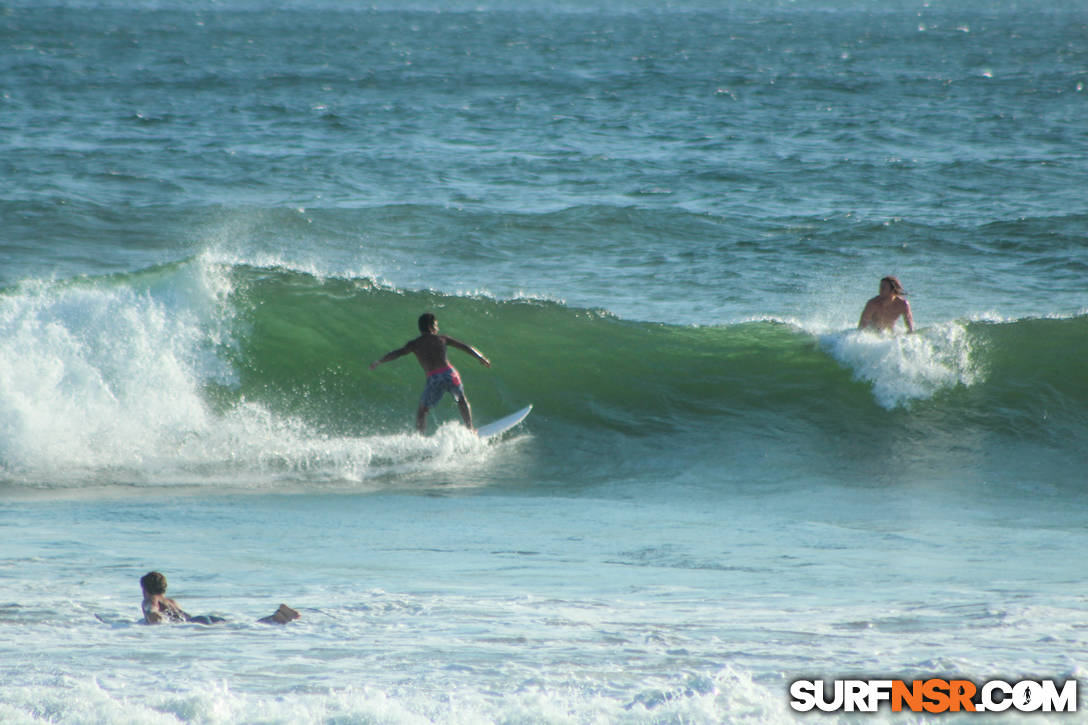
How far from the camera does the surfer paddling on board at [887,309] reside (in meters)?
12.0

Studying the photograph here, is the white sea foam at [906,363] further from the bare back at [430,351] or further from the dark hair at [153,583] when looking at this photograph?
the dark hair at [153,583]

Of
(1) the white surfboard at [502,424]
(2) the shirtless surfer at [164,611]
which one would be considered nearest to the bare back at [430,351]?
(1) the white surfboard at [502,424]

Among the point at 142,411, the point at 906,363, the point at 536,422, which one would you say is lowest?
the point at 536,422

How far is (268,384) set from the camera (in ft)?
39.4

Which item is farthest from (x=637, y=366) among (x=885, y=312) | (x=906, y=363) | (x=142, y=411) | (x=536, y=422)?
(x=142, y=411)

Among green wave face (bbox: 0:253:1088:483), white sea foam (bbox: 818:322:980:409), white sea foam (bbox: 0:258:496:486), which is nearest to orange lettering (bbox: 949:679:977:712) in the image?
green wave face (bbox: 0:253:1088:483)

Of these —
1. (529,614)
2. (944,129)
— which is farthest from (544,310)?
(944,129)

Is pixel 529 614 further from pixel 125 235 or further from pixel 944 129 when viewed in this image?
pixel 944 129

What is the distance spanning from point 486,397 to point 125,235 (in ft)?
35.1

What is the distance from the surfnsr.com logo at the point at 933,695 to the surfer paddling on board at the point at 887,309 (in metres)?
7.99

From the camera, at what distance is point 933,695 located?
425cm

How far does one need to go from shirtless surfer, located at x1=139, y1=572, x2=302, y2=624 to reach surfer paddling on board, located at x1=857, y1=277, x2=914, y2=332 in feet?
27.4

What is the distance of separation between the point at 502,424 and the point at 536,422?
539 mm

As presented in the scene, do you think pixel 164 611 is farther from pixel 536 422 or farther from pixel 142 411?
pixel 536 422
